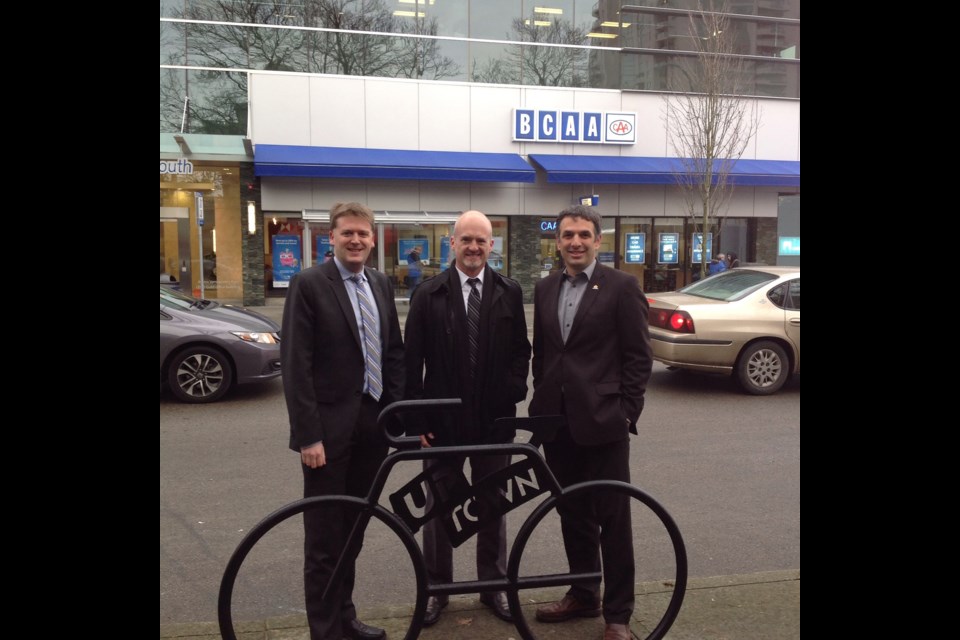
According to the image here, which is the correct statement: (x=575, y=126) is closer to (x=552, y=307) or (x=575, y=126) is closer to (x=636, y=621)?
(x=552, y=307)

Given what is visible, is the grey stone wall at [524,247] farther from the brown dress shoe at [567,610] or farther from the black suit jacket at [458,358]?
the brown dress shoe at [567,610]

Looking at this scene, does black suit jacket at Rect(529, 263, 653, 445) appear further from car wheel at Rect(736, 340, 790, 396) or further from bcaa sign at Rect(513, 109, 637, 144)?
bcaa sign at Rect(513, 109, 637, 144)

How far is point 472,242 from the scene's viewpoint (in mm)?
3324

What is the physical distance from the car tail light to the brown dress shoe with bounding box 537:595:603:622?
585 cm

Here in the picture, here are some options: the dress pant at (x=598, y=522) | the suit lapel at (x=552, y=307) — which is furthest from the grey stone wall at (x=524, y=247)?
the dress pant at (x=598, y=522)

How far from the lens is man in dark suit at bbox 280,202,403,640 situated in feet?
9.78

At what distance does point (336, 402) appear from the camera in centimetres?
309

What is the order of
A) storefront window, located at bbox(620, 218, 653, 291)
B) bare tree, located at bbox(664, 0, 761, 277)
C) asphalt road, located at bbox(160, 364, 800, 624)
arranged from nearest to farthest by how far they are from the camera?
1. asphalt road, located at bbox(160, 364, 800, 624)
2. bare tree, located at bbox(664, 0, 761, 277)
3. storefront window, located at bbox(620, 218, 653, 291)

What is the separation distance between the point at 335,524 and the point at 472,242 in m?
1.33

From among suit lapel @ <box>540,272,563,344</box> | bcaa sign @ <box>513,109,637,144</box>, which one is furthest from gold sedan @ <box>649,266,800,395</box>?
bcaa sign @ <box>513,109,637,144</box>

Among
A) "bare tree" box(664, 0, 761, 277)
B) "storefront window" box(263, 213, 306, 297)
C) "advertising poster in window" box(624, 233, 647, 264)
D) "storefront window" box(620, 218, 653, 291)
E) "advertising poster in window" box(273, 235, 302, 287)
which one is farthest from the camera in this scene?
A: "advertising poster in window" box(624, 233, 647, 264)

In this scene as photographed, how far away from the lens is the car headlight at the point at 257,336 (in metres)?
8.25

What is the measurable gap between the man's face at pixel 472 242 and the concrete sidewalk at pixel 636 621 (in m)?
1.55
